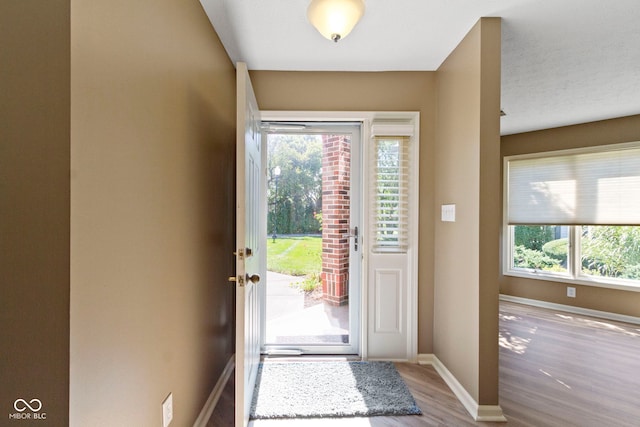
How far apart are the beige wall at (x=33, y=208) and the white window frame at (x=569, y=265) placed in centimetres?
488

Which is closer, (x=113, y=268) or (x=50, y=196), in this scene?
(x=50, y=196)

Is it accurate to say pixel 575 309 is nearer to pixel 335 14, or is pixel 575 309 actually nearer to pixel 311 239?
pixel 311 239

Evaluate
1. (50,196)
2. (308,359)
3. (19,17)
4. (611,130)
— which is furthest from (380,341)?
(611,130)

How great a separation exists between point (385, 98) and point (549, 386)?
263 centimetres

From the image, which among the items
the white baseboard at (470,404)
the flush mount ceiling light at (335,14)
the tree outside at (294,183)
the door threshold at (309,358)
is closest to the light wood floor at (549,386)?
the white baseboard at (470,404)

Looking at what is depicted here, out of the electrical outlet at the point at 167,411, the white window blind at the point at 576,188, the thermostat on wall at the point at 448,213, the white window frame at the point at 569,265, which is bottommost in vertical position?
the electrical outlet at the point at 167,411

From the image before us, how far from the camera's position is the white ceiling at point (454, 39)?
1.62m

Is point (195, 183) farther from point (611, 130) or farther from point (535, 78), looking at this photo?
point (611, 130)

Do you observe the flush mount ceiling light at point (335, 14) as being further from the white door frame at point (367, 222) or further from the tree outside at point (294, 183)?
the tree outside at point (294, 183)

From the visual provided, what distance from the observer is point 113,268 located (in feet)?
2.92

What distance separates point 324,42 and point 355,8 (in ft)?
2.70

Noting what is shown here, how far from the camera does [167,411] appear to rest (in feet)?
4.03

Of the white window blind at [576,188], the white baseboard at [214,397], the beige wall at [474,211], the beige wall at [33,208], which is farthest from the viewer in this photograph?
the white window blind at [576,188]

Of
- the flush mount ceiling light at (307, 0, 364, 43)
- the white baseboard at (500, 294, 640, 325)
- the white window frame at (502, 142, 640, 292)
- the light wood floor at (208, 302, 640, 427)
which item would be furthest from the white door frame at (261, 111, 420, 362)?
the white baseboard at (500, 294, 640, 325)
